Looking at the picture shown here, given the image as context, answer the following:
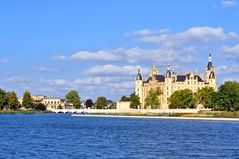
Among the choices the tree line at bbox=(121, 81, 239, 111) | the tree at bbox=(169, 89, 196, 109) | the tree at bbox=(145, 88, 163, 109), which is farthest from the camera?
the tree at bbox=(145, 88, 163, 109)

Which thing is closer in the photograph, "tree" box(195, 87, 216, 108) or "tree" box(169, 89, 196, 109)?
"tree" box(195, 87, 216, 108)

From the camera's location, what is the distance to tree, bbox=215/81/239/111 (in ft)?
458

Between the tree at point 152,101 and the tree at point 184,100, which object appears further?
the tree at point 152,101

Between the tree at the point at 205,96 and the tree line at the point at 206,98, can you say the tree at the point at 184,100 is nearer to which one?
the tree line at the point at 206,98

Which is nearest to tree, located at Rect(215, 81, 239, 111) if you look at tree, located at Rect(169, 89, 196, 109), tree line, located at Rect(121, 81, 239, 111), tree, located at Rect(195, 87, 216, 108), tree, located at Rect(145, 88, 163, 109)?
tree line, located at Rect(121, 81, 239, 111)

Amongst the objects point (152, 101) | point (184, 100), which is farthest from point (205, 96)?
point (152, 101)

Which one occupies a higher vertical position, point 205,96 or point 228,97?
point 205,96

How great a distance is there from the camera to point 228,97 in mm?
140375

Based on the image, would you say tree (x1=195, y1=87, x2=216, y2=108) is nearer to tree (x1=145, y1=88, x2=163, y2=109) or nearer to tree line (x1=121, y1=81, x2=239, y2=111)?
tree line (x1=121, y1=81, x2=239, y2=111)

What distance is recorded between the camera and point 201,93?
178500 mm

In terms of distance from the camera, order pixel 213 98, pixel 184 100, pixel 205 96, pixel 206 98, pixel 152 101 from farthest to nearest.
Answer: pixel 152 101
pixel 184 100
pixel 205 96
pixel 206 98
pixel 213 98

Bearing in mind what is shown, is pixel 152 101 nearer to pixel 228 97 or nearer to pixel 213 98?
pixel 213 98

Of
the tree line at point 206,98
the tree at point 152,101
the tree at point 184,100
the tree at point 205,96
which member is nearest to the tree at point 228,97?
the tree line at point 206,98

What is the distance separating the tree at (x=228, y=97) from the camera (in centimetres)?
13975
